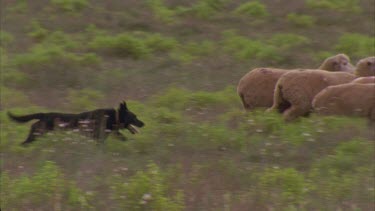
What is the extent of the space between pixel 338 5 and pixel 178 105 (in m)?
7.76

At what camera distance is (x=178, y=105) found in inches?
458

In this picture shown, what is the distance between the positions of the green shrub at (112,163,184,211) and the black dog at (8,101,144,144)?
8.41 ft

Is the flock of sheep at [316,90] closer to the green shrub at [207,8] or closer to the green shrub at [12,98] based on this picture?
the green shrub at [12,98]

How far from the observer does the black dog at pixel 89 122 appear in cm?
927

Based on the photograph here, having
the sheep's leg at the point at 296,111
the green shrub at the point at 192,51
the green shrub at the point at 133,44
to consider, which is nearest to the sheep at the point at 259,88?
the sheep's leg at the point at 296,111

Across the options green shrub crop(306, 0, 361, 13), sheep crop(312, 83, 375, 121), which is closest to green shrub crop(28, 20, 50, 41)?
green shrub crop(306, 0, 361, 13)

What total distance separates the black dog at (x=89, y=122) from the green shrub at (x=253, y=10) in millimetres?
8320

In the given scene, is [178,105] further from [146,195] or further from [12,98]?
[146,195]

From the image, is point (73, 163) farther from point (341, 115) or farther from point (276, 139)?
point (341, 115)

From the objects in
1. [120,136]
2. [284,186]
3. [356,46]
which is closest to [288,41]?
[356,46]

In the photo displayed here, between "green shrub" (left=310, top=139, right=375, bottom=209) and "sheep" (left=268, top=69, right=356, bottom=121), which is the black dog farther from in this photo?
"green shrub" (left=310, top=139, right=375, bottom=209)

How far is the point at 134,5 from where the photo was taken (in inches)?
733

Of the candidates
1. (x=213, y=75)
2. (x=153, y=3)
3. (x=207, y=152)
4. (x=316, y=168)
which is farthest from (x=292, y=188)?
(x=153, y=3)

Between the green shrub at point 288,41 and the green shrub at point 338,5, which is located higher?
the green shrub at point 338,5
